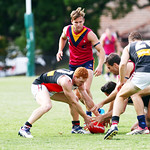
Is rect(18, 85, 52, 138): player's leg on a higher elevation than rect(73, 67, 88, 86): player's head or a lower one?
lower

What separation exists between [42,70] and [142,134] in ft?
75.6

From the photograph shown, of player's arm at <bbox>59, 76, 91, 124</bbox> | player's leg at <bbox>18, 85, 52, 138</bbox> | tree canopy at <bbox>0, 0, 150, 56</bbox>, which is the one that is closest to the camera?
player's arm at <bbox>59, 76, 91, 124</bbox>

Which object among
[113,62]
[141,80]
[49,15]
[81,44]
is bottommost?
[141,80]

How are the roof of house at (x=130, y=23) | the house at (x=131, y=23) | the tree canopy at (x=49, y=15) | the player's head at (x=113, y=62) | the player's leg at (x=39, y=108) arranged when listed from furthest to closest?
the roof of house at (x=130, y=23), the house at (x=131, y=23), the tree canopy at (x=49, y=15), the player's head at (x=113, y=62), the player's leg at (x=39, y=108)

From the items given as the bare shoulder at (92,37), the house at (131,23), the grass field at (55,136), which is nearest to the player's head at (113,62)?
the grass field at (55,136)

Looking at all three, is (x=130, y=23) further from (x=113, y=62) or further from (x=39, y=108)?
(x=39, y=108)

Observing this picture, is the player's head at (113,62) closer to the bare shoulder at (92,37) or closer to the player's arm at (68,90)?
the player's arm at (68,90)

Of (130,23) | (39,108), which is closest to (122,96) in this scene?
(39,108)

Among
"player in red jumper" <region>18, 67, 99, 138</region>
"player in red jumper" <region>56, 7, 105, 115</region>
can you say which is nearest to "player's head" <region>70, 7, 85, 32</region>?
"player in red jumper" <region>56, 7, 105, 115</region>

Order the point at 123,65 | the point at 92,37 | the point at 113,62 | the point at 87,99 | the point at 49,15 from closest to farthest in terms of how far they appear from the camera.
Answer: the point at 123,65
the point at 113,62
the point at 87,99
the point at 92,37
the point at 49,15

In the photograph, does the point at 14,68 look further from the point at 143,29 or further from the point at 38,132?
the point at 38,132

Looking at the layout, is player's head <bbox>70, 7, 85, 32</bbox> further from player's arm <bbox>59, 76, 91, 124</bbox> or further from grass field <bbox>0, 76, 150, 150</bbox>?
grass field <bbox>0, 76, 150, 150</bbox>

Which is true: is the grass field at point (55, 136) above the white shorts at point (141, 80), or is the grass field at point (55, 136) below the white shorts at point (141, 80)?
below

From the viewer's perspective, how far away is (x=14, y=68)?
1176 inches
